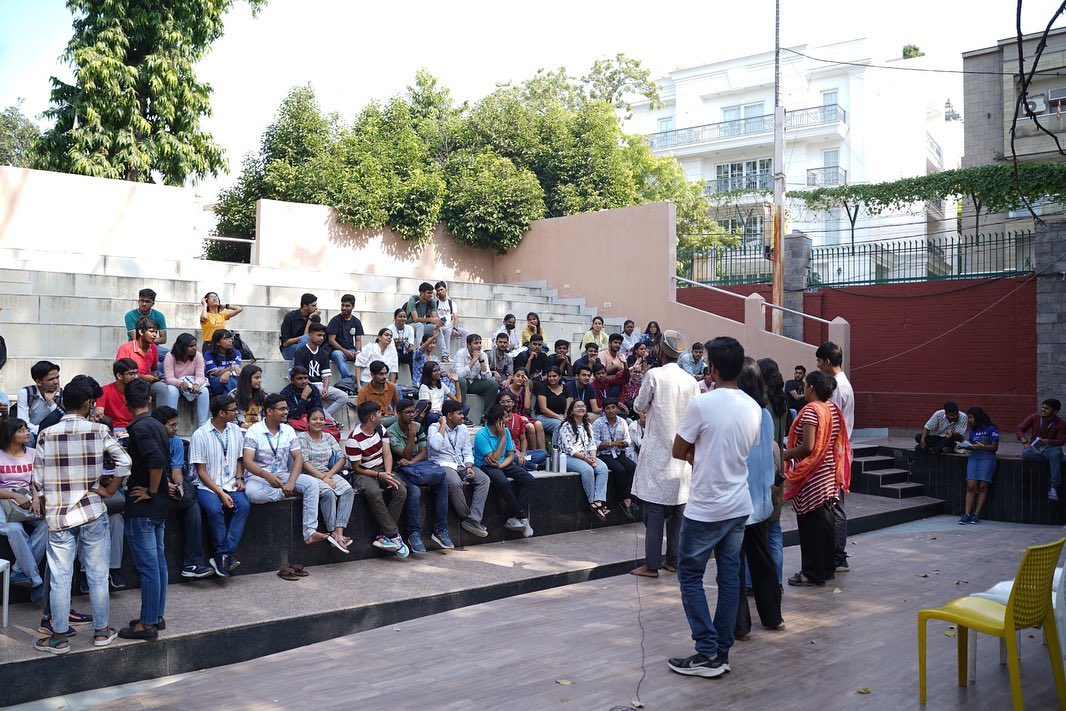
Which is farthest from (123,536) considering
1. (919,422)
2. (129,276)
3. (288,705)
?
(919,422)

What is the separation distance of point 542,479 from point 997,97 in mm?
21564

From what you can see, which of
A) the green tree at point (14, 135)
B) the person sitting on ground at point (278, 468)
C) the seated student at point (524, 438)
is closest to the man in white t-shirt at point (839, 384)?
the seated student at point (524, 438)

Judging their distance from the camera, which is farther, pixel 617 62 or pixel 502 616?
pixel 617 62

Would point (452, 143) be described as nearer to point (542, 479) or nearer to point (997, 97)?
point (997, 97)

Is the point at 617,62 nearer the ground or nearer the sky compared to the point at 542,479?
nearer the sky

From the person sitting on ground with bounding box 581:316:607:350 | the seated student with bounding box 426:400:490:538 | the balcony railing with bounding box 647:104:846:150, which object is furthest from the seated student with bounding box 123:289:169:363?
the balcony railing with bounding box 647:104:846:150

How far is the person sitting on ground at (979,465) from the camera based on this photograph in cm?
1188

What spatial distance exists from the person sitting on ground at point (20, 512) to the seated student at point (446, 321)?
23.0ft

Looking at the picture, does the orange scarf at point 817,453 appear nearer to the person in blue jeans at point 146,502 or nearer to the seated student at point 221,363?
the person in blue jeans at point 146,502

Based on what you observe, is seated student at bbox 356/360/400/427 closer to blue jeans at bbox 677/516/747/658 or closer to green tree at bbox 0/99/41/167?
blue jeans at bbox 677/516/747/658

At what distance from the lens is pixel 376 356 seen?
11.2 m

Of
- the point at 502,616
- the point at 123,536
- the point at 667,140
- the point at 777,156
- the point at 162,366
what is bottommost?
the point at 502,616

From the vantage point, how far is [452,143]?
2483 cm

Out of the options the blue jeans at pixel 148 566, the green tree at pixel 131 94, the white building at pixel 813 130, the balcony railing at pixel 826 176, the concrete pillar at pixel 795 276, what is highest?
the white building at pixel 813 130
